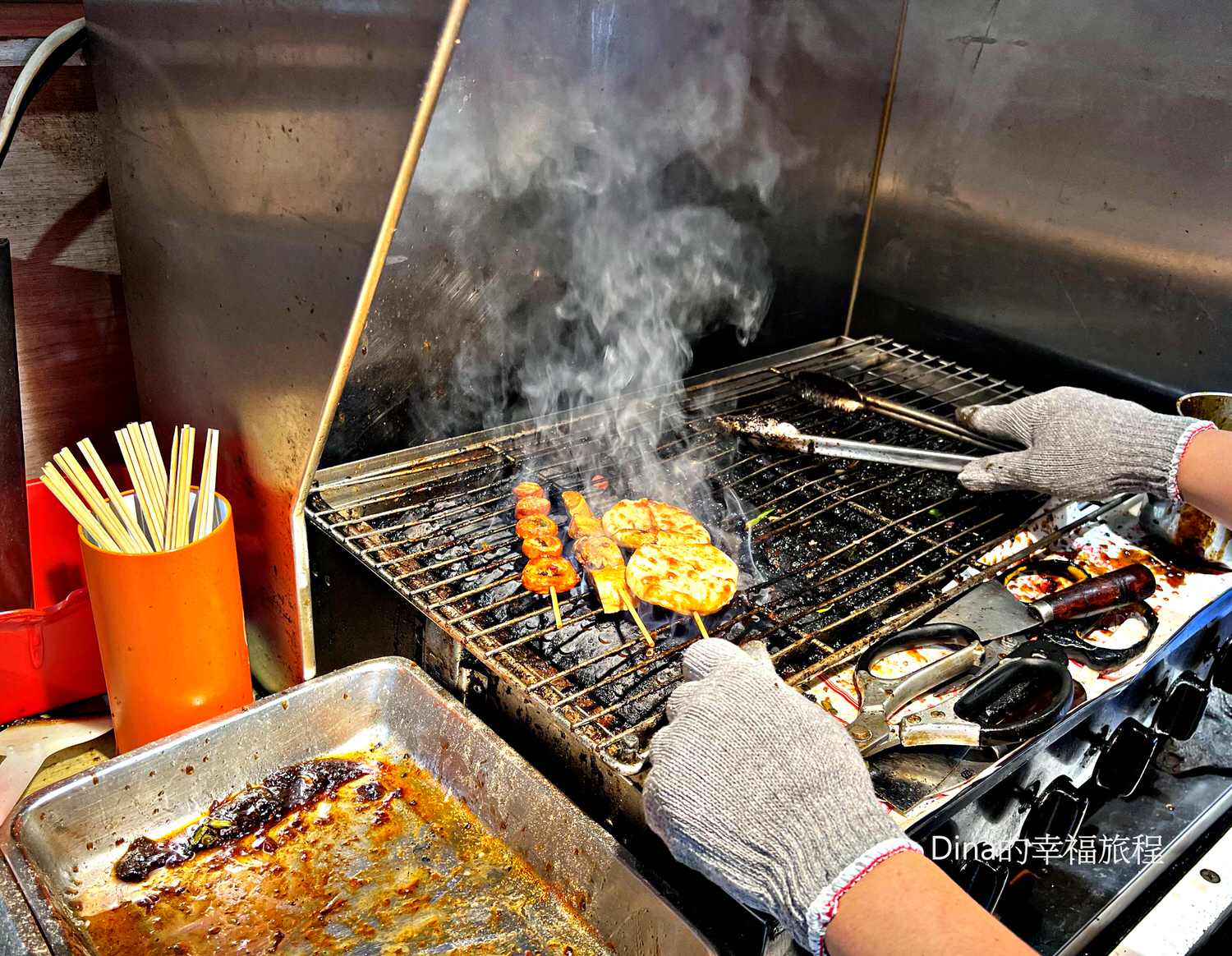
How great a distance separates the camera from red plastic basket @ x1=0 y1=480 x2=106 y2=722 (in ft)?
9.18

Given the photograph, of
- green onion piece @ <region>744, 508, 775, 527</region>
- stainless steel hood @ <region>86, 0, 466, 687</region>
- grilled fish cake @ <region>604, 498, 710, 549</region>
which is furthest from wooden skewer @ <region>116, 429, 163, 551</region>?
green onion piece @ <region>744, 508, 775, 527</region>

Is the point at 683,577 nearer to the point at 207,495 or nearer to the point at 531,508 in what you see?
the point at 531,508

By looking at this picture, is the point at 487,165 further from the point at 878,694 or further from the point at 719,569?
the point at 878,694

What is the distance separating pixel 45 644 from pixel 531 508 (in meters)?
1.44

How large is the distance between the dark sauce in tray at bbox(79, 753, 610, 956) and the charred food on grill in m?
0.55

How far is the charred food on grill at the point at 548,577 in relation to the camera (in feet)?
8.16

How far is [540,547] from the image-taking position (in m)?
2.61

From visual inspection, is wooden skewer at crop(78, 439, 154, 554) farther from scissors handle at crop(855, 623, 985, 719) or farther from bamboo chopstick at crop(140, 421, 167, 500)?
scissors handle at crop(855, 623, 985, 719)

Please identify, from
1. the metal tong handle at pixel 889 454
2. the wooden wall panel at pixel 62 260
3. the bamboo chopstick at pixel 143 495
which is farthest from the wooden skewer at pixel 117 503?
the metal tong handle at pixel 889 454

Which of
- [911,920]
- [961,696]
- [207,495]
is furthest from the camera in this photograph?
[207,495]

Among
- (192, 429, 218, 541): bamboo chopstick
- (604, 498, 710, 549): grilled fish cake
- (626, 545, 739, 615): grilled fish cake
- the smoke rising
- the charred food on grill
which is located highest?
the smoke rising

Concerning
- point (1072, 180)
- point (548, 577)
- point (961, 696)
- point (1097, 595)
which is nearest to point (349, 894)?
point (548, 577)

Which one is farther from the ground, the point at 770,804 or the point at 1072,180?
the point at 1072,180

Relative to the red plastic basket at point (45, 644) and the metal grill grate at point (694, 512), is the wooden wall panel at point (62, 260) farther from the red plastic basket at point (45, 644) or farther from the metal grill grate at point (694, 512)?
the metal grill grate at point (694, 512)
